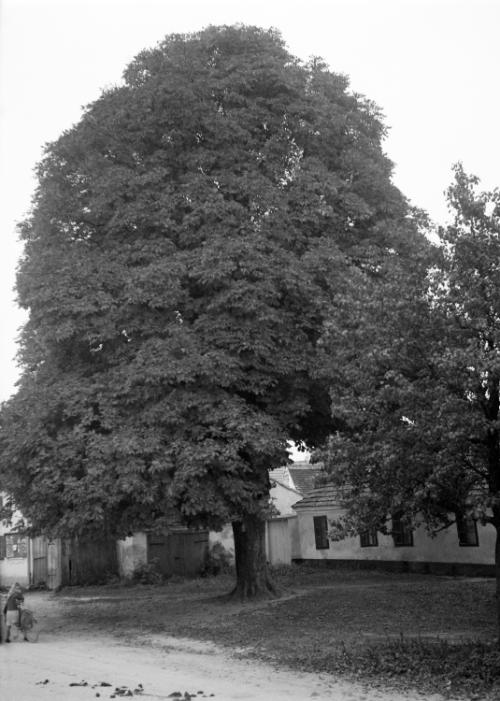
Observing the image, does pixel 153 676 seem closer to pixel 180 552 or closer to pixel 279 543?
pixel 180 552

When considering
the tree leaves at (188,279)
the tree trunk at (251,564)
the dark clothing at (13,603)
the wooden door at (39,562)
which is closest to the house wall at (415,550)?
the tree trunk at (251,564)

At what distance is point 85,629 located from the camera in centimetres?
1794

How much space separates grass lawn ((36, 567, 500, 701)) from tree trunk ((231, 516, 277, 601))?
612 mm

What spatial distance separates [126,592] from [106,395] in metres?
12.0

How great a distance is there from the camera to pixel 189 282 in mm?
19062

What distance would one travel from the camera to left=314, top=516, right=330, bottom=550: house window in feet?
105

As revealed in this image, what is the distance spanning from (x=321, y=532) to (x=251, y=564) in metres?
12.4

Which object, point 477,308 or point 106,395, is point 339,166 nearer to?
point 106,395

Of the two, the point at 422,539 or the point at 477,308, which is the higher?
the point at 477,308

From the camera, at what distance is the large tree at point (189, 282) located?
17.1 m

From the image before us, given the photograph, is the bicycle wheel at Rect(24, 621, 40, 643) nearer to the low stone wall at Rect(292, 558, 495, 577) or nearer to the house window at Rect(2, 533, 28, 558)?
the low stone wall at Rect(292, 558, 495, 577)

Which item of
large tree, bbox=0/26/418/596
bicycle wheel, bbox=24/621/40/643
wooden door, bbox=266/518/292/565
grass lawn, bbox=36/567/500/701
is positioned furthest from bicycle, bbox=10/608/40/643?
wooden door, bbox=266/518/292/565

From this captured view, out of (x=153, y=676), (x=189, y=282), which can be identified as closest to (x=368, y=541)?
(x=189, y=282)

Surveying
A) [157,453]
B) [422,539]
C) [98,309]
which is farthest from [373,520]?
[422,539]
